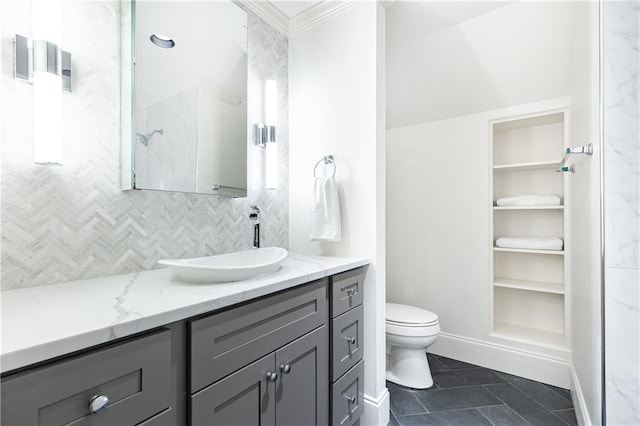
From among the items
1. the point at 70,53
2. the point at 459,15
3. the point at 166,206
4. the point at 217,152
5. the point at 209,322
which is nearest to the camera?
the point at 209,322

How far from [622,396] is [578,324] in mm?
769

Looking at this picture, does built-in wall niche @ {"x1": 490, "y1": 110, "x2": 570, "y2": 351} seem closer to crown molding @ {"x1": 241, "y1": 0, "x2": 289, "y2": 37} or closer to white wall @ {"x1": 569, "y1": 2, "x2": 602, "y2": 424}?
white wall @ {"x1": 569, "y1": 2, "x2": 602, "y2": 424}

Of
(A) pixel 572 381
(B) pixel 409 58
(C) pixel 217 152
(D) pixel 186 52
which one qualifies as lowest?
(A) pixel 572 381

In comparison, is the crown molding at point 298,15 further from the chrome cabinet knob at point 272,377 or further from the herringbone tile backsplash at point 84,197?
the chrome cabinet knob at point 272,377

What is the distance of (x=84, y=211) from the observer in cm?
112

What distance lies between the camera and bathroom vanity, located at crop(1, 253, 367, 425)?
0.57 meters

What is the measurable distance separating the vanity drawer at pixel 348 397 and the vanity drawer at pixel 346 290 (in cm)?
33

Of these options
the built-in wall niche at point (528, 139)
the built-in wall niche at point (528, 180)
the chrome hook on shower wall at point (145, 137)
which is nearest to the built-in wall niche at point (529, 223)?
the built-in wall niche at point (528, 180)

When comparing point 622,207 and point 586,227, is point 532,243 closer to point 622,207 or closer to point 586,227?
point 586,227

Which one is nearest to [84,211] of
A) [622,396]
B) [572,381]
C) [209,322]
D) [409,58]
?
[209,322]

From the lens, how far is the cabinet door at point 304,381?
1.09 metres

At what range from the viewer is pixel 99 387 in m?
0.63

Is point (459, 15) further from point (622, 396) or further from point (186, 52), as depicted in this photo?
point (622, 396)

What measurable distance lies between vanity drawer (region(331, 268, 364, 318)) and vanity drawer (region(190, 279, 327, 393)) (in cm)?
14
